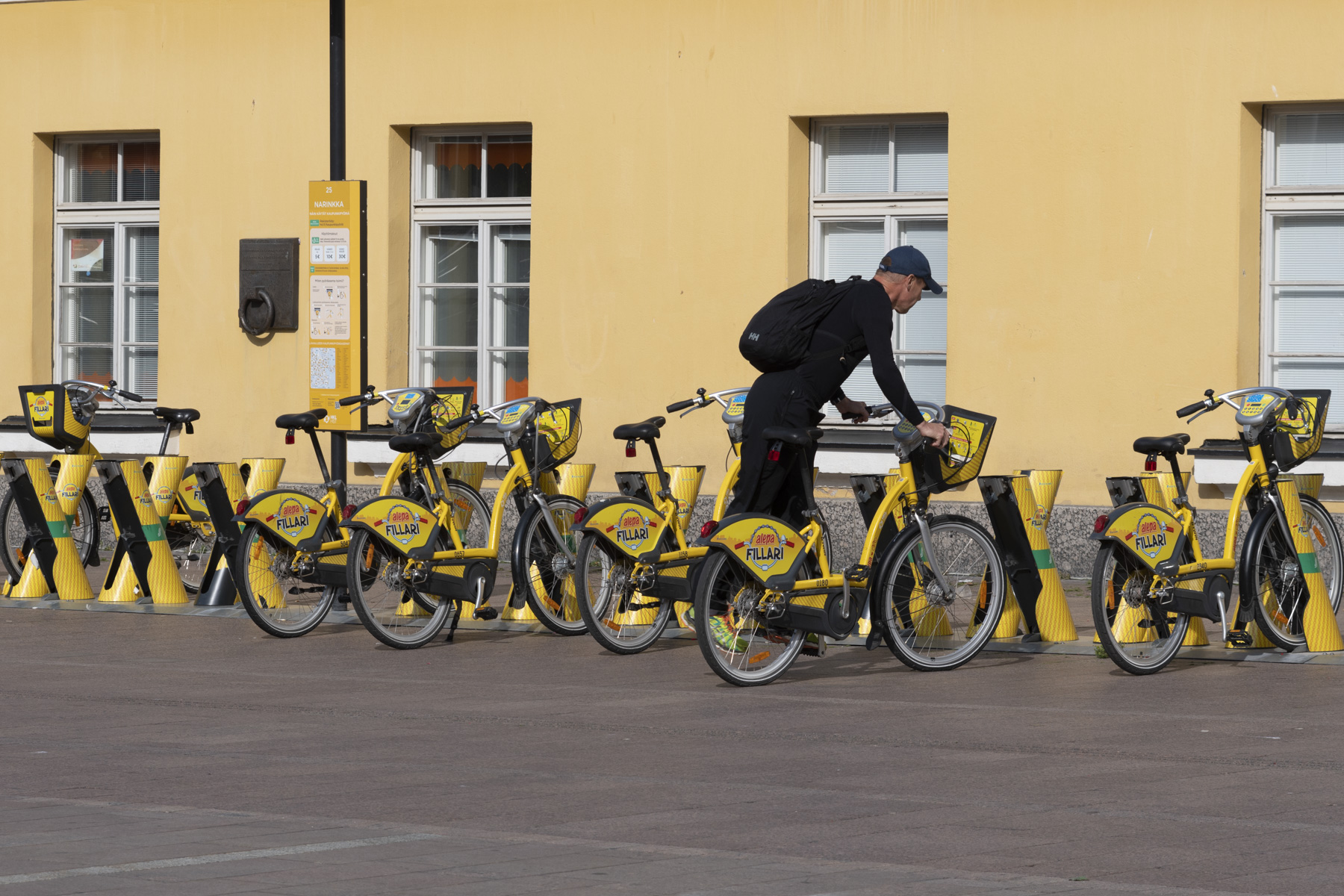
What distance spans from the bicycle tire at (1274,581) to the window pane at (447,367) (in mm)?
7293

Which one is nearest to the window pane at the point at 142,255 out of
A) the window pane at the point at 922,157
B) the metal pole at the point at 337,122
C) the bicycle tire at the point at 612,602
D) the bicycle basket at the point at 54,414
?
the bicycle basket at the point at 54,414

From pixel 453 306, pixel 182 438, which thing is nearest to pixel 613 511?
pixel 453 306

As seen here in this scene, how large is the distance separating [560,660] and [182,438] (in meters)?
7.35

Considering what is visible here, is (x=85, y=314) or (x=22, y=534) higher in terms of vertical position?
(x=85, y=314)

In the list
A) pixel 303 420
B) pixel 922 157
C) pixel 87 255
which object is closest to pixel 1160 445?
pixel 303 420

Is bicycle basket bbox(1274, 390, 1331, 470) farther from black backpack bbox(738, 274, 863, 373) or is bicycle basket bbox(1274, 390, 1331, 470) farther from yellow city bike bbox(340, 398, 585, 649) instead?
yellow city bike bbox(340, 398, 585, 649)

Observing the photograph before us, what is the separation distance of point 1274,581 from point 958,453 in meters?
1.48

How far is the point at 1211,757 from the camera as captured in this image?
23.7 ft

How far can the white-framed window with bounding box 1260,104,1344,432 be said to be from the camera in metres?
13.5

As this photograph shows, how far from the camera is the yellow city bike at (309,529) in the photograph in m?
10.4

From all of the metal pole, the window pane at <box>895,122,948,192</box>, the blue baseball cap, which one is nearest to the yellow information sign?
the metal pole

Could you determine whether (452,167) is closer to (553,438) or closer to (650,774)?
(553,438)

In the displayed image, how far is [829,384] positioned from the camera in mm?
9617

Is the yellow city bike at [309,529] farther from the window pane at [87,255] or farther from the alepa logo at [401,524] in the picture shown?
the window pane at [87,255]
